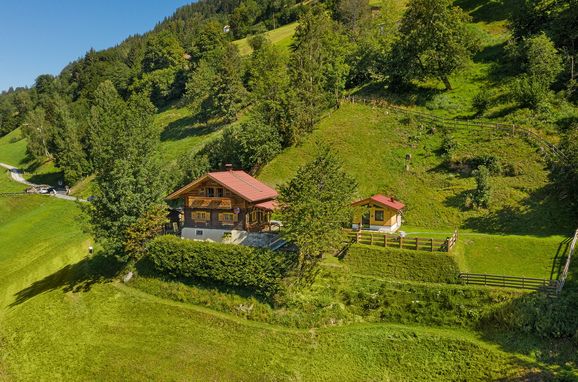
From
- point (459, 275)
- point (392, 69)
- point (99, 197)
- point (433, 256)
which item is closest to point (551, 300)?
point (459, 275)

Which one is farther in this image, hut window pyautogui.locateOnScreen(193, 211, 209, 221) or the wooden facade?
hut window pyautogui.locateOnScreen(193, 211, 209, 221)

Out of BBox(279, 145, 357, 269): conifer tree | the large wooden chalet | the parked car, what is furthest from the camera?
the parked car

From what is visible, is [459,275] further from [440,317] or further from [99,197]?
[99,197]

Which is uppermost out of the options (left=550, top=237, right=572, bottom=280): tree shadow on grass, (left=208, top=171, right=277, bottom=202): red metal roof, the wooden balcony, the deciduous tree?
the deciduous tree

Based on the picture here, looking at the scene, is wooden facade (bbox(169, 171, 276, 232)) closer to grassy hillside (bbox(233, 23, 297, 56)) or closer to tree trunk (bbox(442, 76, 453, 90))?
tree trunk (bbox(442, 76, 453, 90))

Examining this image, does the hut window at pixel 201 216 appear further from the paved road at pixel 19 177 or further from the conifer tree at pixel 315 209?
the paved road at pixel 19 177

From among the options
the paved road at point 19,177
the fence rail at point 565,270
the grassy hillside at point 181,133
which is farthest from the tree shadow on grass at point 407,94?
the paved road at point 19,177

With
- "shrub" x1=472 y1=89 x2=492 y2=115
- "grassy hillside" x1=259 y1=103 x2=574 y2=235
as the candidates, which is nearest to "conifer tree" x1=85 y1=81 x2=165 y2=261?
"grassy hillside" x1=259 y1=103 x2=574 y2=235
